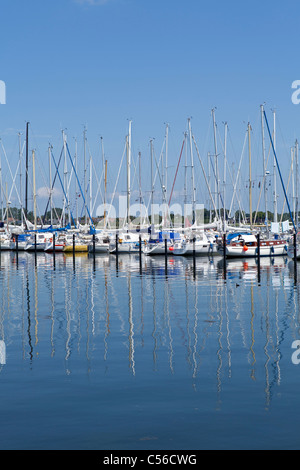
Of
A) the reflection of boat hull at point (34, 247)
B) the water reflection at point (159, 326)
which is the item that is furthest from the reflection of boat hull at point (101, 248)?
the water reflection at point (159, 326)

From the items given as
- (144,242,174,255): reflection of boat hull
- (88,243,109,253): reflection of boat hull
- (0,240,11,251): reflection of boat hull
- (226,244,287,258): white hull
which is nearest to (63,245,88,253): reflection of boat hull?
(88,243,109,253): reflection of boat hull

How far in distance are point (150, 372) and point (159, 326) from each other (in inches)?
250

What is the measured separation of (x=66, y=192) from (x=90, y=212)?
6.17 metres

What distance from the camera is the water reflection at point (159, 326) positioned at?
51.1 ft

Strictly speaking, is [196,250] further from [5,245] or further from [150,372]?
[150,372]

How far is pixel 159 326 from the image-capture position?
2133cm

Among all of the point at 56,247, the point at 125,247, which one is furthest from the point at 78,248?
the point at 125,247

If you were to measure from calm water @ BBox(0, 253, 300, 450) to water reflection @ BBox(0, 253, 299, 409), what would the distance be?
0.05m

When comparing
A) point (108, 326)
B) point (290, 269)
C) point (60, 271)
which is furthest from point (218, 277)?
point (108, 326)

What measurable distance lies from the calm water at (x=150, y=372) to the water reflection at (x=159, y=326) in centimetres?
5

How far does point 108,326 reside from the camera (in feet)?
70.7

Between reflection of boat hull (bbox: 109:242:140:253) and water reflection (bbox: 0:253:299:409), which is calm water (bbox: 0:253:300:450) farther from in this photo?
reflection of boat hull (bbox: 109:242:140:253)

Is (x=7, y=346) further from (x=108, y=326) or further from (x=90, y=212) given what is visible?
(x=90, y=212)

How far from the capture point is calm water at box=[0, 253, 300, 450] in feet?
35.5
